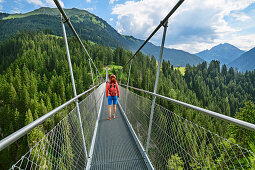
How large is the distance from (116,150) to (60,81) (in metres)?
50.0

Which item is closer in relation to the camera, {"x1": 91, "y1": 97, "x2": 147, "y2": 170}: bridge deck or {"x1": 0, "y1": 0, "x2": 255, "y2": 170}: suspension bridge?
{"x1": 0, "y1": 0, "x2": 255, "y2": 170}: suspension bridge

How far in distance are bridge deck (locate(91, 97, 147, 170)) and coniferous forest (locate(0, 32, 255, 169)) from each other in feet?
76.8

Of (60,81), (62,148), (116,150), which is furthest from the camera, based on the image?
(60,81)

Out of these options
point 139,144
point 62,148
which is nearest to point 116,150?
point 139,144

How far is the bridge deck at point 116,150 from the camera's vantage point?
7.48 ft

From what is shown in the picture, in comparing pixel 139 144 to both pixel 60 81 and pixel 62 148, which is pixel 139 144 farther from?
pixel 60 81

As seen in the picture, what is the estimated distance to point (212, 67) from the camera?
9250 cm

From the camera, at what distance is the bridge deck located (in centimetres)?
228

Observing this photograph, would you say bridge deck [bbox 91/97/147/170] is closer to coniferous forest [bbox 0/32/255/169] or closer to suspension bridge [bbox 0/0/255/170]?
suspension bridge [bbox 0/0/255/170]

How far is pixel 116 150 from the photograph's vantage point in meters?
2.69

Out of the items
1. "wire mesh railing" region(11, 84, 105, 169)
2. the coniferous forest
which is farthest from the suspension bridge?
the coniferous forest

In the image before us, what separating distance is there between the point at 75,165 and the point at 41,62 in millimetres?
70386

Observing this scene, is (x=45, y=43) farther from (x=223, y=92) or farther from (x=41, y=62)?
(x=223, y=92)

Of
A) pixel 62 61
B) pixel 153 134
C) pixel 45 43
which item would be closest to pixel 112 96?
pixel 153 134
